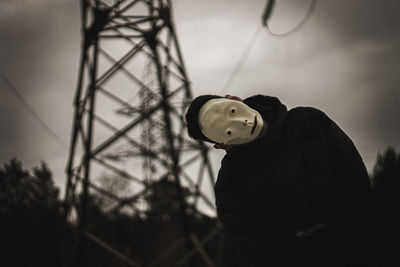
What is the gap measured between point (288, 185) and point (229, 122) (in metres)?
0.44

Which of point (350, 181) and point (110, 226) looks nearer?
point (350, 181)

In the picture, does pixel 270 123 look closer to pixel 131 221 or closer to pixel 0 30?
pixel 0 30

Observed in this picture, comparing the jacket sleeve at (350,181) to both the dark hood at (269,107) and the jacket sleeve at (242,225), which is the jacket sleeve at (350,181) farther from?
the jacket sleeve at (242,225)

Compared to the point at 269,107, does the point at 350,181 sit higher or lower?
lower

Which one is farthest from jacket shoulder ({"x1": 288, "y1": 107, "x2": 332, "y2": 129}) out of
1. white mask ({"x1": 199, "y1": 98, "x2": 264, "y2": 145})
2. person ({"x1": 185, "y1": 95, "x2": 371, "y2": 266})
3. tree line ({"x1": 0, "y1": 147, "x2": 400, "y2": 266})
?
tree line ({"x1": 0, "y1": 147, "x2": 400, "y2": 266})

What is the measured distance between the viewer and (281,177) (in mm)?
1450

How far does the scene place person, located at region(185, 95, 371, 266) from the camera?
138 centimetres

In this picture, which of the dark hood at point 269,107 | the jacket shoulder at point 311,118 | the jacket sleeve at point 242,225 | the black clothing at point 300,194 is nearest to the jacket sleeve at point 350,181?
the black clothing at point 300,194

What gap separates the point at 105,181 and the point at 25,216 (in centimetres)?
1099

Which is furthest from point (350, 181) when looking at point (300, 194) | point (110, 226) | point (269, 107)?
point (110, 226)

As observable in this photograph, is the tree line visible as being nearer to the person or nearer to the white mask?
the person

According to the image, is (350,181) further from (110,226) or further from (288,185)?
(110,226)

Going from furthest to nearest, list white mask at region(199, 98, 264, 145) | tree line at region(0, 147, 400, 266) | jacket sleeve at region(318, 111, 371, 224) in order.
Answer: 1. tree line at region(0, 147, 400, 266)
2. white mask at region(199, 98, 264, 145)
3. jacket sleeve at region(318, 111, 371, 224)

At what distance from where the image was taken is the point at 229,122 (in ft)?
4.95
